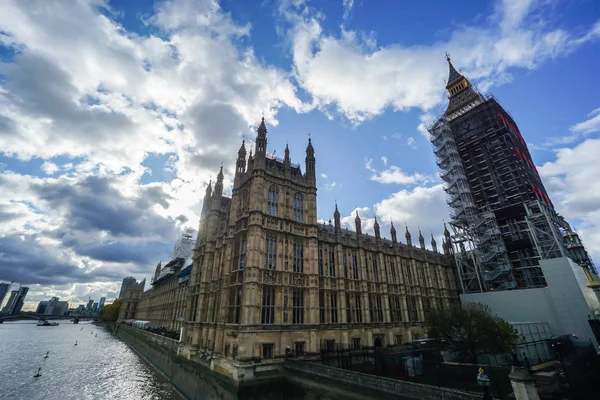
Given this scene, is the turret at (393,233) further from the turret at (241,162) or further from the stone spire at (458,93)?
the stone spire at (458,93)

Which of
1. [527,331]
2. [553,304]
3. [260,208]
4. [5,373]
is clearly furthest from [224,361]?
[553,304]

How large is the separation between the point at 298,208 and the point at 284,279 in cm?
978

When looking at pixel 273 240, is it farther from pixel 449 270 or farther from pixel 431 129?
pixel 431 129

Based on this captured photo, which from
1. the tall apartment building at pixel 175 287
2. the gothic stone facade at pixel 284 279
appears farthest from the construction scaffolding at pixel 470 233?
the tall apartment building at pixel 175 287

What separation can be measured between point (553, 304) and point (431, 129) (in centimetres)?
4202

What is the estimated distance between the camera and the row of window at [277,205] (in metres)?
33.2

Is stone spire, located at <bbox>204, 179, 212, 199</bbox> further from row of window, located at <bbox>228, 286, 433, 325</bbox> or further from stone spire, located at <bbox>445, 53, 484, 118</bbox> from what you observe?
stone spire, located at <bbox>445, 53, 484, 118</bbox>

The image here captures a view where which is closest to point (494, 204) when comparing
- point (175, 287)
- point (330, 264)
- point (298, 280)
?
point (330, 264)

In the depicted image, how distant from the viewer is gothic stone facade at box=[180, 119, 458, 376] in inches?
1105

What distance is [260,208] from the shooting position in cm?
3139

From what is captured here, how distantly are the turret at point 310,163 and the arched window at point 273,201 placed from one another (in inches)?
233

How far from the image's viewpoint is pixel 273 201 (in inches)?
1324

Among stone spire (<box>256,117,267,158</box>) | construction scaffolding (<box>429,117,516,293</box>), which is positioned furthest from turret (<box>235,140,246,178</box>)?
construction scaffolding (<box>429,117,516,293</box>)

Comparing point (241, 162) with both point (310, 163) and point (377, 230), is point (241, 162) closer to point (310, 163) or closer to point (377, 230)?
point (310, 163)
